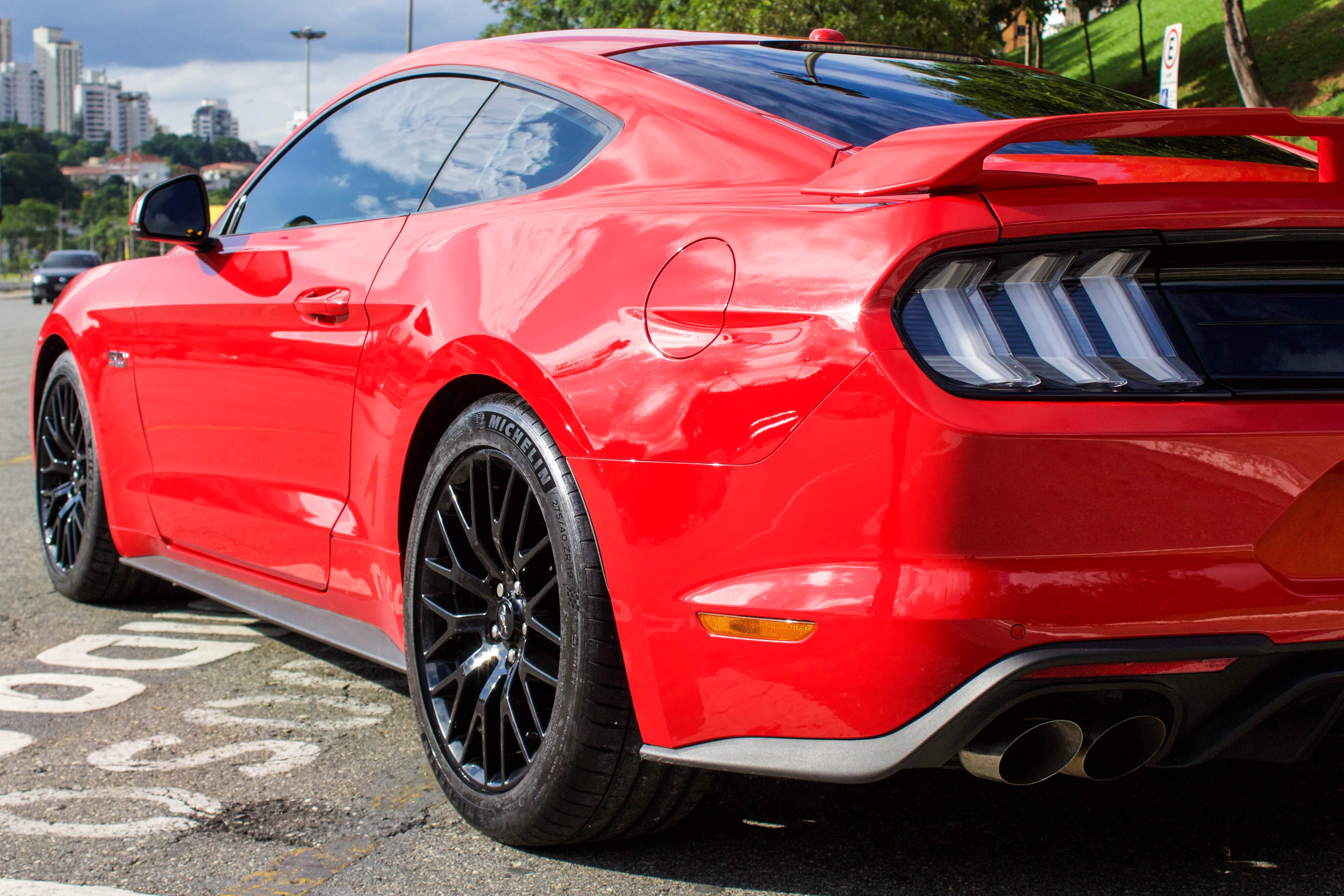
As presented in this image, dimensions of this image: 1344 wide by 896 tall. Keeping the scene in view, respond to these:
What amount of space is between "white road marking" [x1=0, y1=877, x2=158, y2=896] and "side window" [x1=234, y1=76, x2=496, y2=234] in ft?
4.96

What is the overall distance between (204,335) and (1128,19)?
57203 millimetres

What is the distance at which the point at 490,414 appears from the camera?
2422 mm

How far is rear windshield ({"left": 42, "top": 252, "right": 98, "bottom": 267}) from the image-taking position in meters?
42.0

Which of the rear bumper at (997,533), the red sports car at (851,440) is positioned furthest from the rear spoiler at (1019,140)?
the rear bumper at (997,533)

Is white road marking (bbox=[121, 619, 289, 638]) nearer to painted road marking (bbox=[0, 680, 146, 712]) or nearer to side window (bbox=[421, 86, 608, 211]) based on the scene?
painted road marking (bbox=[0, 680, 146, 712])

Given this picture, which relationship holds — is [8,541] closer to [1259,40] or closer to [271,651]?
[271,651]

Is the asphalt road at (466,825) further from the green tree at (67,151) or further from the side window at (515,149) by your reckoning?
the green tree at (67,151)

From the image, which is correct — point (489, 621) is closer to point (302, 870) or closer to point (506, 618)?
point (506, 618)

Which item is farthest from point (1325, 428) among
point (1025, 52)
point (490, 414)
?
point (1025, 52)

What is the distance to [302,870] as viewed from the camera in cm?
234

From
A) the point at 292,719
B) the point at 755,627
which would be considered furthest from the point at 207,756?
the point at 755,627

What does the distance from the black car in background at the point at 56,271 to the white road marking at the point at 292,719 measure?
39699 mm

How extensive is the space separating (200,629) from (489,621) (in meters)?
2.03

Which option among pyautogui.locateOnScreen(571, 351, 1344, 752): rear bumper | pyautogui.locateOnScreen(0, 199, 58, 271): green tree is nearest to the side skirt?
pyautogui.locateOnScreen(571, 351, 1344, 752): rear bumper
